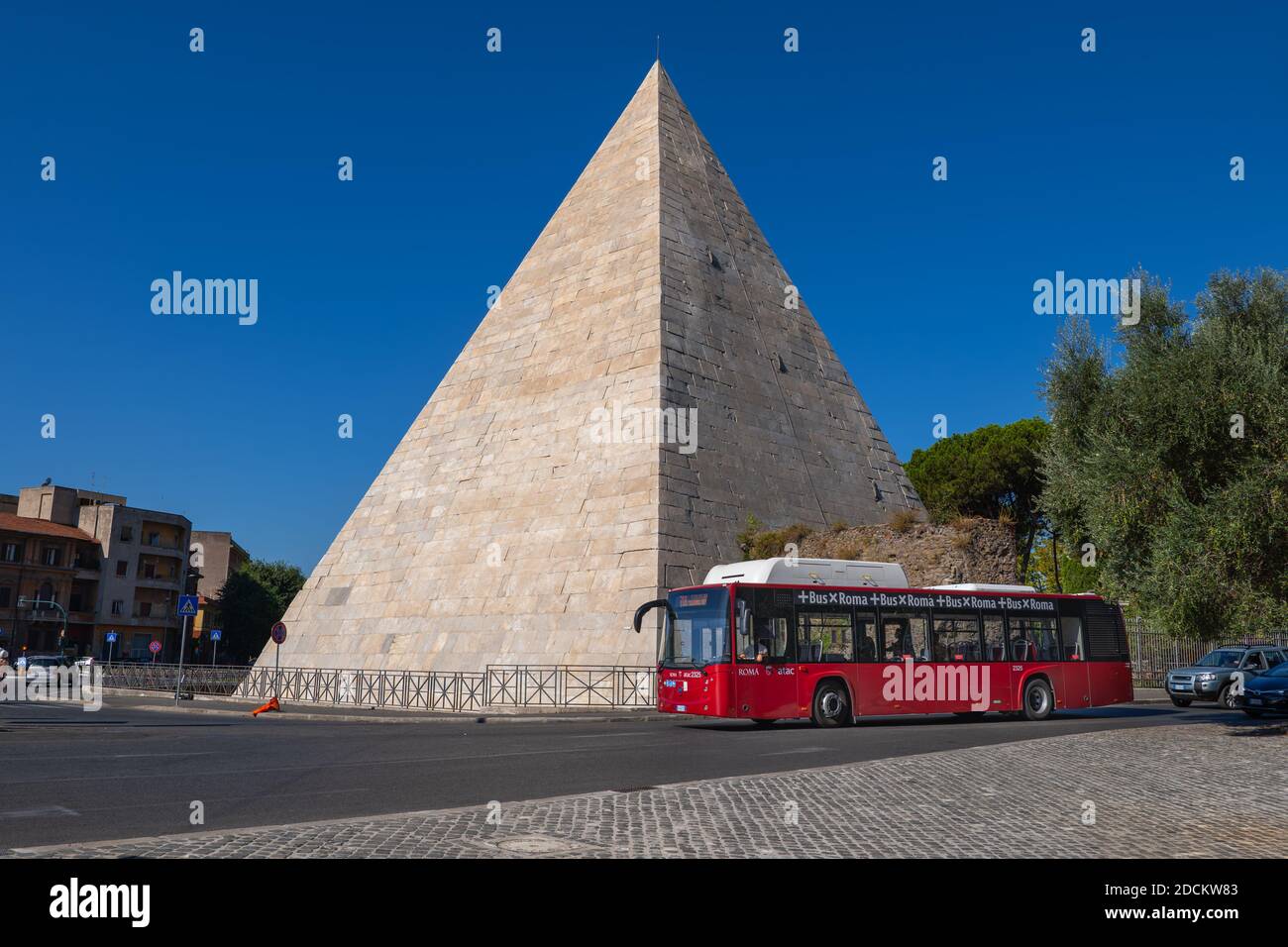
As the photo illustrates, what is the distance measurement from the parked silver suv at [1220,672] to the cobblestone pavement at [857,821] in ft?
45.3

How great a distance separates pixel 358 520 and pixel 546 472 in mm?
8417

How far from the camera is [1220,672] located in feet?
74.3

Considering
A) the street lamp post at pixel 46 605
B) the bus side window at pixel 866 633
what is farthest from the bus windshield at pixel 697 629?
the street lamp post at pixel 46 605

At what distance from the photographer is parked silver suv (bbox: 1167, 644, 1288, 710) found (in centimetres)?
2252

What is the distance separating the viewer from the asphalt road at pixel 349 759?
7430 millimetres

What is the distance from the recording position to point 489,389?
30125 mm

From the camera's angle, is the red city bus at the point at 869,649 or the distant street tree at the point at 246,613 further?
the distant street tree at the point at 246,613

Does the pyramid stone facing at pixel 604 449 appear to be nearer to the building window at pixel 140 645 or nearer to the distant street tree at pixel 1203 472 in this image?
the distant street tree at pixel 1203 472

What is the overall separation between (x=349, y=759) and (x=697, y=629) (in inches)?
276

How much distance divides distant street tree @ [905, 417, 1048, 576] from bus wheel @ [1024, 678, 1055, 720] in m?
21.9

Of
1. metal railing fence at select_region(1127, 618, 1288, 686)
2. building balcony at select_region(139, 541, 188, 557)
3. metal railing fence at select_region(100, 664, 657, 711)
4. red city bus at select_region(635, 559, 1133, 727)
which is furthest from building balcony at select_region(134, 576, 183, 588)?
metal railing fence at select_region(1127, 618, 1288, 686)

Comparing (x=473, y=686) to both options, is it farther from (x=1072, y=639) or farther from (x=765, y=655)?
(x=1072, y=639)
